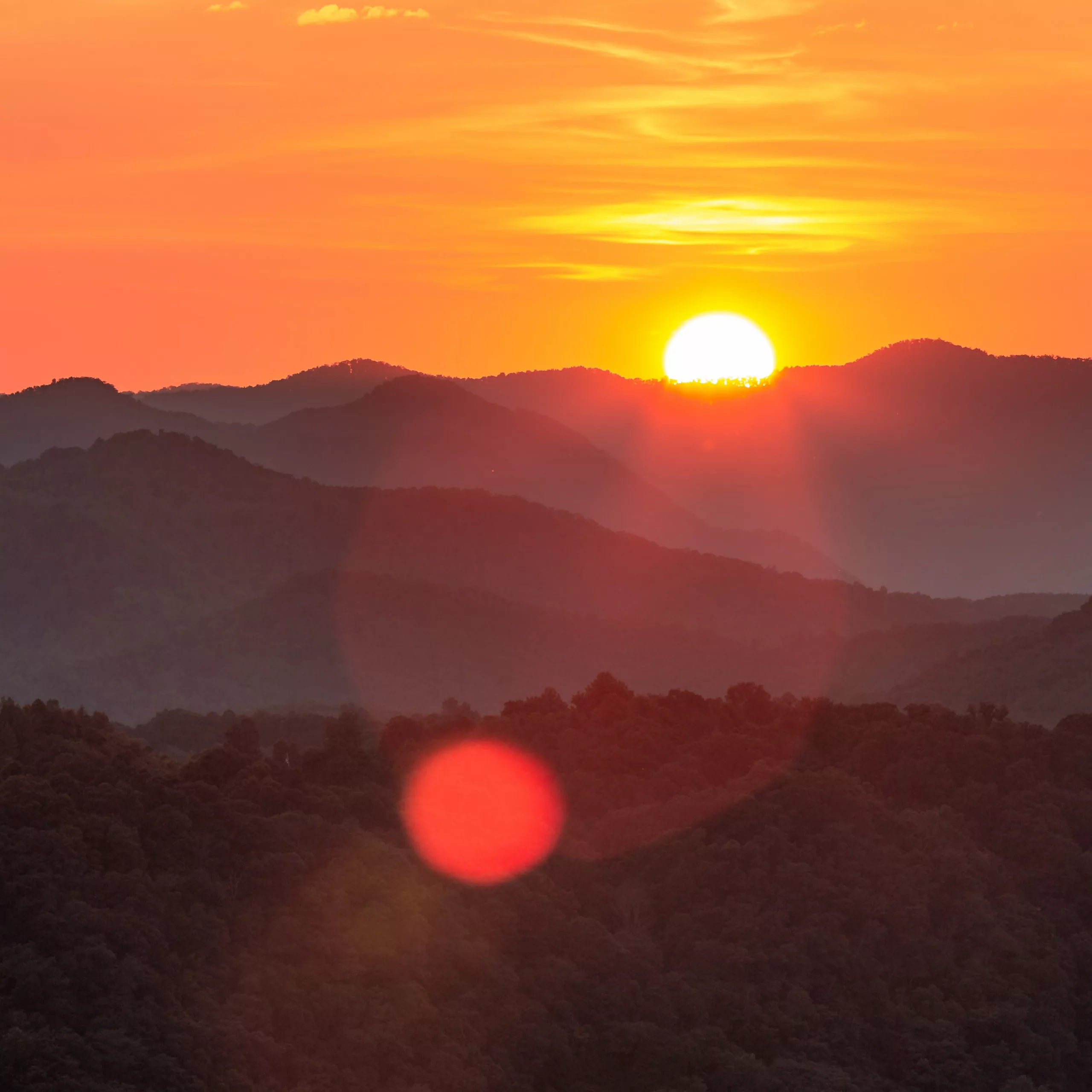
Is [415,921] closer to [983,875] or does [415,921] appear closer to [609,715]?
[983,875]

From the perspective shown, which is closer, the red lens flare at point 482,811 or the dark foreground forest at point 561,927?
the dark foreground forest at point 561,927

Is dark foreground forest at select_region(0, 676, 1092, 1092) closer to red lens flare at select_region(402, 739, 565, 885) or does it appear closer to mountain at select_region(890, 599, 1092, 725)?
red lens flare at select_region(402, 739, 565, 885)

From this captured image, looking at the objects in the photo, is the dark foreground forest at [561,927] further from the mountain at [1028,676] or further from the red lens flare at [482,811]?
the mountain at [1028,676]

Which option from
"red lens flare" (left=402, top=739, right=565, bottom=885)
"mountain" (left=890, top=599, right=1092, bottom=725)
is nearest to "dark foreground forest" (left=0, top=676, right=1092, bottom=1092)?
"red lens flare" (left=402, top=739, right=565, bottom=885)

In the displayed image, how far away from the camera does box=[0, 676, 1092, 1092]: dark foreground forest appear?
50.6m

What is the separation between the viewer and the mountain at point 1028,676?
430ft

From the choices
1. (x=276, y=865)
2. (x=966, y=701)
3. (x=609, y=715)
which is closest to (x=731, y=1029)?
(x=276, y=865)

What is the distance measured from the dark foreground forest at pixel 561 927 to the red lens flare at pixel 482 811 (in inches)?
37.2

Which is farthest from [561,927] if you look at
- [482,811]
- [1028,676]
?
[1028,676]

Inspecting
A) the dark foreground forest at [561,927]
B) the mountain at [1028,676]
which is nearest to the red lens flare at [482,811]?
the dark foreground forest at [561,927]

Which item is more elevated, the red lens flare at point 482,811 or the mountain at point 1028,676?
the mountain at point 1028,676

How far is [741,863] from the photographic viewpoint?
66.4 metres

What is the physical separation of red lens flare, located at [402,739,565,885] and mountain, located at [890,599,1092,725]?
187 ft

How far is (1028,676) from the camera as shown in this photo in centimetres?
13988
